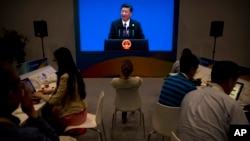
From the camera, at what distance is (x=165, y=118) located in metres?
2.22

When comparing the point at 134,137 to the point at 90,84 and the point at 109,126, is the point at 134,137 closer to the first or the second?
the point at 109,126

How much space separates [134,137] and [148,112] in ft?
3.11

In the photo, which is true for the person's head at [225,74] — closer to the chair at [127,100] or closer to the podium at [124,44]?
the chair at [127,100]

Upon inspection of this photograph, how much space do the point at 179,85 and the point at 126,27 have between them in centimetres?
411

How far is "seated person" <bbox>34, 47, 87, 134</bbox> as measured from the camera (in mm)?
2404

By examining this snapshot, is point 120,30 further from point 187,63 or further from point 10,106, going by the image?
point 10,106

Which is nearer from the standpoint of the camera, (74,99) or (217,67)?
(217,67)

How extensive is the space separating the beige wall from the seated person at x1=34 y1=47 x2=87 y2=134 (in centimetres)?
447

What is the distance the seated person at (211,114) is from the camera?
1.46 m

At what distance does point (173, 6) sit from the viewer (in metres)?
6.44

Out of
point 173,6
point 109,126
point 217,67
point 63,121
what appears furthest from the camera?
point 173,6

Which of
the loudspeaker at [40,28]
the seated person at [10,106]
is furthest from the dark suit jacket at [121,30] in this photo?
the seated person at [10,106]

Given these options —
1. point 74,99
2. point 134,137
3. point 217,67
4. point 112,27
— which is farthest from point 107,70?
point 217,67

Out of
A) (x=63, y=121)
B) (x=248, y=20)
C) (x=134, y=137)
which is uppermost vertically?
(x=248, y=20)
